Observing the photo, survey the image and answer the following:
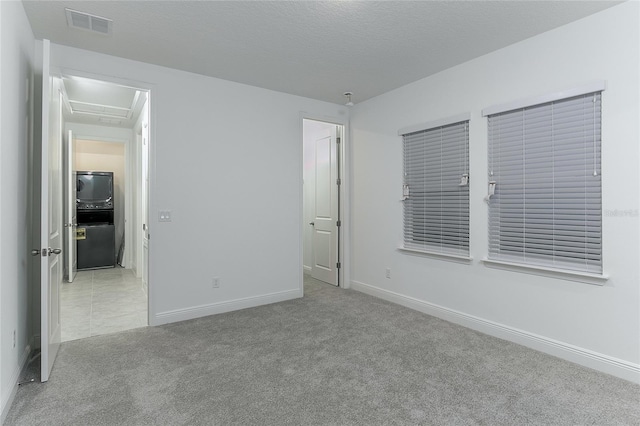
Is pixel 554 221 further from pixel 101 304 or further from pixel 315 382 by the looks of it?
pixel 101 304

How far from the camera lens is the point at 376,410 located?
6.56 ft

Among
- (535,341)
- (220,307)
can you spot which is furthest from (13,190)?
(535,341)

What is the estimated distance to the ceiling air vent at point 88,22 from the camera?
253 centimetres

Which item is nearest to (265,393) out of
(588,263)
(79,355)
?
(79,355)

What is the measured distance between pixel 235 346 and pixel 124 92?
140 inches

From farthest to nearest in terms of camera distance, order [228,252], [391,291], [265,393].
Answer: [391,291] → [228,252] → [265,393]

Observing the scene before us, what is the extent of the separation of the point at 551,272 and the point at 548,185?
74 centimetres

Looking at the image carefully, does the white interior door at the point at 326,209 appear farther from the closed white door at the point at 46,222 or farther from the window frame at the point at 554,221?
the closed white door at the point at 46,222

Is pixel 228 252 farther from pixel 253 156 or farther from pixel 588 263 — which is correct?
pixel 588 263

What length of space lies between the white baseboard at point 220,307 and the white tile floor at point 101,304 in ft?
0.79

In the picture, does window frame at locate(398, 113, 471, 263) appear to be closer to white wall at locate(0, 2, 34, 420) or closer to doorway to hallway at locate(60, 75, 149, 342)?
doorway to hallway at locate(60, 75, 149, 342)

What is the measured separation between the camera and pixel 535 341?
9.35 ft

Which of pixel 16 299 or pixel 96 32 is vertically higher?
pixel 96 32

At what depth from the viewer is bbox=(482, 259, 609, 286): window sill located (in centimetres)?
251
